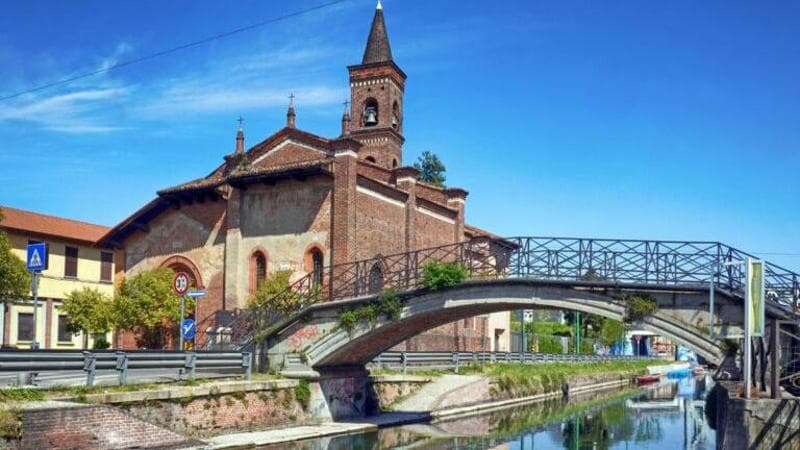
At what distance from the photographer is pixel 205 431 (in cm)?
2022

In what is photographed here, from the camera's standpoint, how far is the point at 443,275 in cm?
2412

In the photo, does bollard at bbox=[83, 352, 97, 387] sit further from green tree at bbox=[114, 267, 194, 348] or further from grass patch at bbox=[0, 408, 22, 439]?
green tree at bbox=[114, 267, 194, 348]

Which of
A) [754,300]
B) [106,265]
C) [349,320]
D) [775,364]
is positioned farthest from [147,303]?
[775,364]

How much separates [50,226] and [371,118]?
19.1 metres

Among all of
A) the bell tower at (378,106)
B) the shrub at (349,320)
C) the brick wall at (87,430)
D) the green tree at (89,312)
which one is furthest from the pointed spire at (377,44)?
the brick wall at (87,430)

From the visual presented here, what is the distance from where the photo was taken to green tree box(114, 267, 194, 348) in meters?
34.5

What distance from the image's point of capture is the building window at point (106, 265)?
138 feet

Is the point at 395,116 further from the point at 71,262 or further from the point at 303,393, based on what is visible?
the point at 303,393

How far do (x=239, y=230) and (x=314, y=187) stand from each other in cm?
430

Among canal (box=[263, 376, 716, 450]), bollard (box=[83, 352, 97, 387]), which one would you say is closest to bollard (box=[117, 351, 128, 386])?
bollard (box=[83, 352, 97, 387])

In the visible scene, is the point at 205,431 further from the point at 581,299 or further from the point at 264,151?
the point at 264,151

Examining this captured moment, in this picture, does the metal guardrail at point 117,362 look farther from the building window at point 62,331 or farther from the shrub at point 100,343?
the building window at point 62,331

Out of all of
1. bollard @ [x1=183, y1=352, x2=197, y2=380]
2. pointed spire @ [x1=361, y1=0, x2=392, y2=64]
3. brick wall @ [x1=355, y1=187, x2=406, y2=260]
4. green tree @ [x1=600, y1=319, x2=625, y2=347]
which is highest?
pointed spire @ [x1=361, y1=0, x2=392, y2=64]

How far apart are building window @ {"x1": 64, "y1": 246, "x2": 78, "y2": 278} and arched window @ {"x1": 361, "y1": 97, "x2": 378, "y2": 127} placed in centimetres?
1833
